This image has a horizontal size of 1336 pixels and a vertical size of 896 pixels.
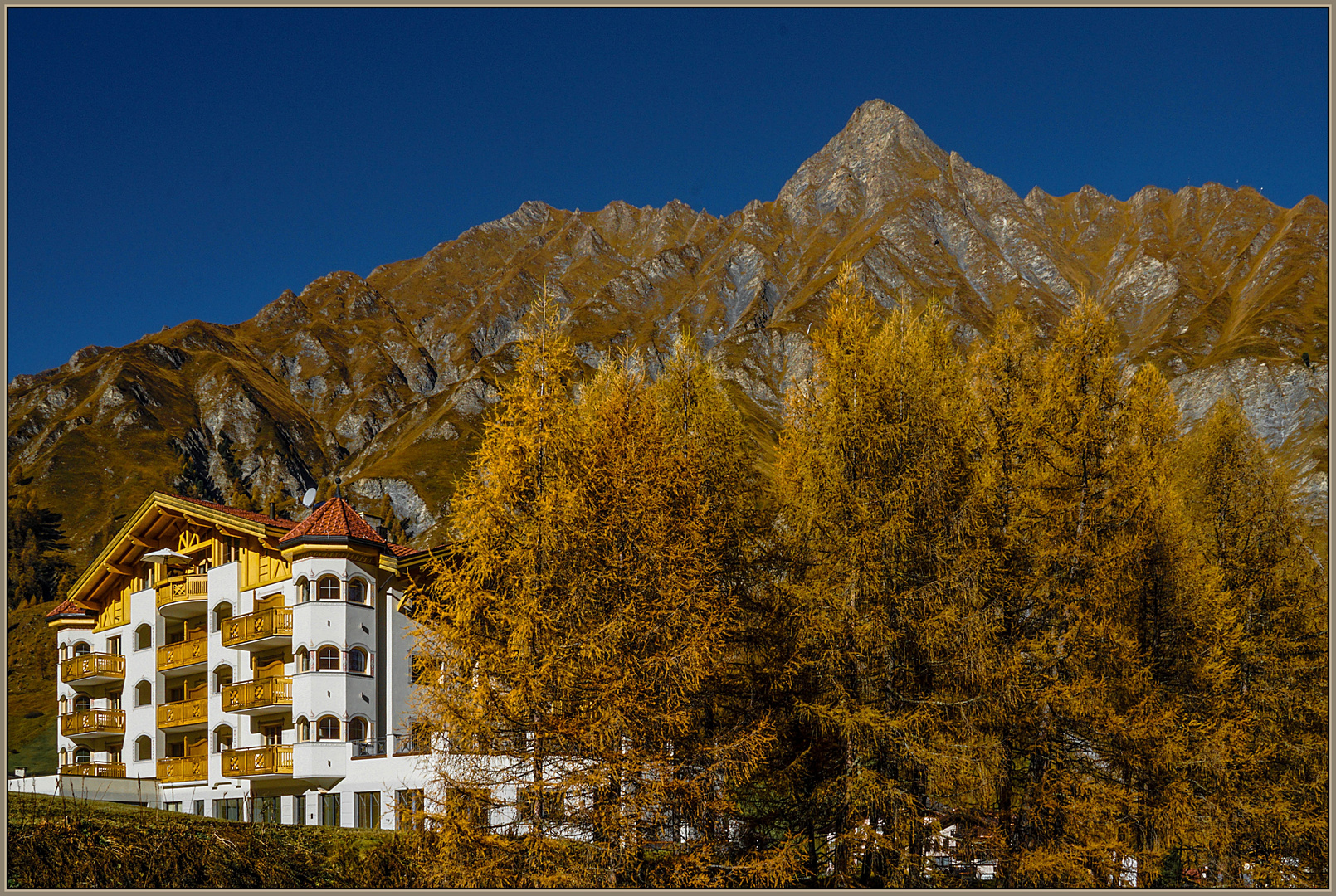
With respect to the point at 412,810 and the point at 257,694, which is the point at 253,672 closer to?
the point at 257,694

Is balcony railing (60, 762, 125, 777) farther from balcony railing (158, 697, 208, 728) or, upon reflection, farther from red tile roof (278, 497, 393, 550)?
red tile roof (278, 497, 393, 550)

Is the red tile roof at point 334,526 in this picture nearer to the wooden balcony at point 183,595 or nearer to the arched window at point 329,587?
the arched window at point 329,587

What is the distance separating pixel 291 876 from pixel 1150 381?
19.2 metres

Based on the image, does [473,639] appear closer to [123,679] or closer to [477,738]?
[477,738]

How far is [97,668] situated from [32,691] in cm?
5018

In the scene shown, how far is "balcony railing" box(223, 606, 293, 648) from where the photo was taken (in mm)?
35938

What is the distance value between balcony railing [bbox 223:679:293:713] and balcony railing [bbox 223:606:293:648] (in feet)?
4.65

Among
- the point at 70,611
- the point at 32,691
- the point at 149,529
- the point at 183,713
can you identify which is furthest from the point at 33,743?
the point at 183,713

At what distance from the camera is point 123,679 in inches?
1756

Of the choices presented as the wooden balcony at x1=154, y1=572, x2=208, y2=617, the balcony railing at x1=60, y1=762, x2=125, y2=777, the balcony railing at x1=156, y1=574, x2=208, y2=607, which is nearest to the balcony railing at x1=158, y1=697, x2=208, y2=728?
the balcony railing at x1=60, y1=762, x2=125, y2=777

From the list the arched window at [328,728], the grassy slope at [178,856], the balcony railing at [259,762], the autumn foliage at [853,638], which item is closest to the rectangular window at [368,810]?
the arched window at [328,728]

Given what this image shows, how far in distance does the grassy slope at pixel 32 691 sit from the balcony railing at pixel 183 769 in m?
29.5

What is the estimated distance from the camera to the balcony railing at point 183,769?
38344 mm

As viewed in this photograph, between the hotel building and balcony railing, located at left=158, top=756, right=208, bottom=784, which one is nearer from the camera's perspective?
the hotel building
